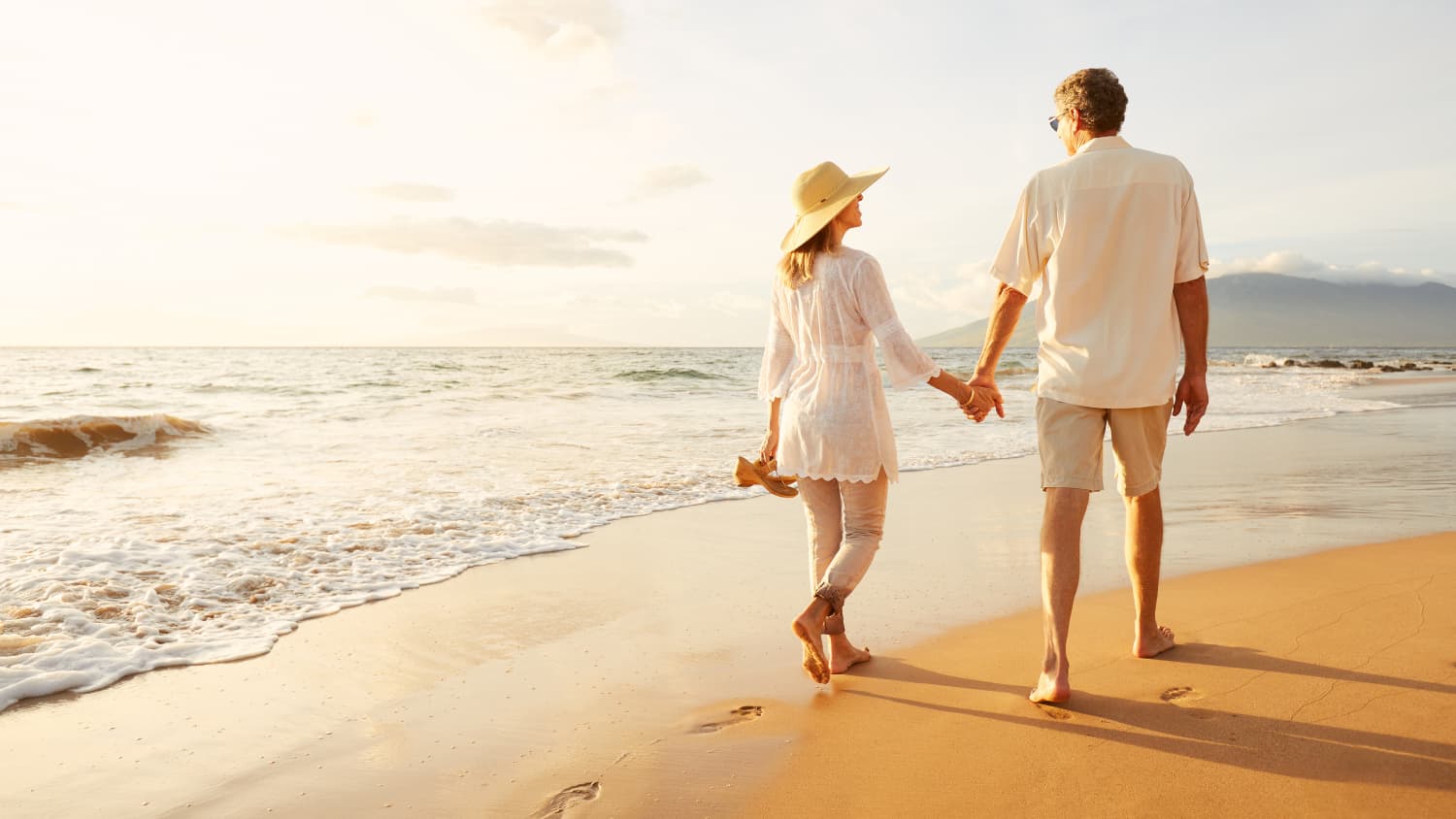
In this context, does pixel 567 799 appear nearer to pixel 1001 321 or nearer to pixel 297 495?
pixel 1001 321

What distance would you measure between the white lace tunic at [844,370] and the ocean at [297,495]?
2.68 metres

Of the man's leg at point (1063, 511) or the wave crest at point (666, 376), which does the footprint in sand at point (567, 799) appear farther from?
the wave crest at point (666, 376)

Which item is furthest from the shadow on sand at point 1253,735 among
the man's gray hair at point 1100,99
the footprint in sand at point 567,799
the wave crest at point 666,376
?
the wave crest at point 666,376

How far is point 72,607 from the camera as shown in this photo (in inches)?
164

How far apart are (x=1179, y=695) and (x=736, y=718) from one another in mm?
1499

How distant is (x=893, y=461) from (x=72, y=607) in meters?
4.03

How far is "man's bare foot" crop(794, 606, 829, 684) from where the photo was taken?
2.98 metres

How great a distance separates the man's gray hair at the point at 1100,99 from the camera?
2.91 m

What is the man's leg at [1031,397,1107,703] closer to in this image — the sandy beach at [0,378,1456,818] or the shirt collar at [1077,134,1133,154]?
the sandy beach at [0,378,1456,818]

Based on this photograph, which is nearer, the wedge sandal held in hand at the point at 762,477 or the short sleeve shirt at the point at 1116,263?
the short sleeve shirt at the point at 1116,263

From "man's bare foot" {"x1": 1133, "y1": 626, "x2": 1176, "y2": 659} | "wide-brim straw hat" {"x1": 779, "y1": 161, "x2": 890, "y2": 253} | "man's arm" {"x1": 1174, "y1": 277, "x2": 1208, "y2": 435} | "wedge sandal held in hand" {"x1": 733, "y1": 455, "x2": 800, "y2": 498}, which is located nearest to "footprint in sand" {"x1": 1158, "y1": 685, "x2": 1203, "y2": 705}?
"man's bare foot" {"x1": 1133, "y1": 626, "x2": 1176, "y2": 659}

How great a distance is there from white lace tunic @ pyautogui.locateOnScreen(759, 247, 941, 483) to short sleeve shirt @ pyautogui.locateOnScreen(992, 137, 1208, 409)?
1.75 feet

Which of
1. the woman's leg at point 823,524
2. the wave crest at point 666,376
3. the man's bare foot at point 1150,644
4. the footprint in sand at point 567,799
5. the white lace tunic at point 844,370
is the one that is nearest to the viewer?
the footprint in sand at point 567,799

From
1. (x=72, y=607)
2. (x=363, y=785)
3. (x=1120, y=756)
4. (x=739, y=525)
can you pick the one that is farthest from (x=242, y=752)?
(x=739, y=525)
